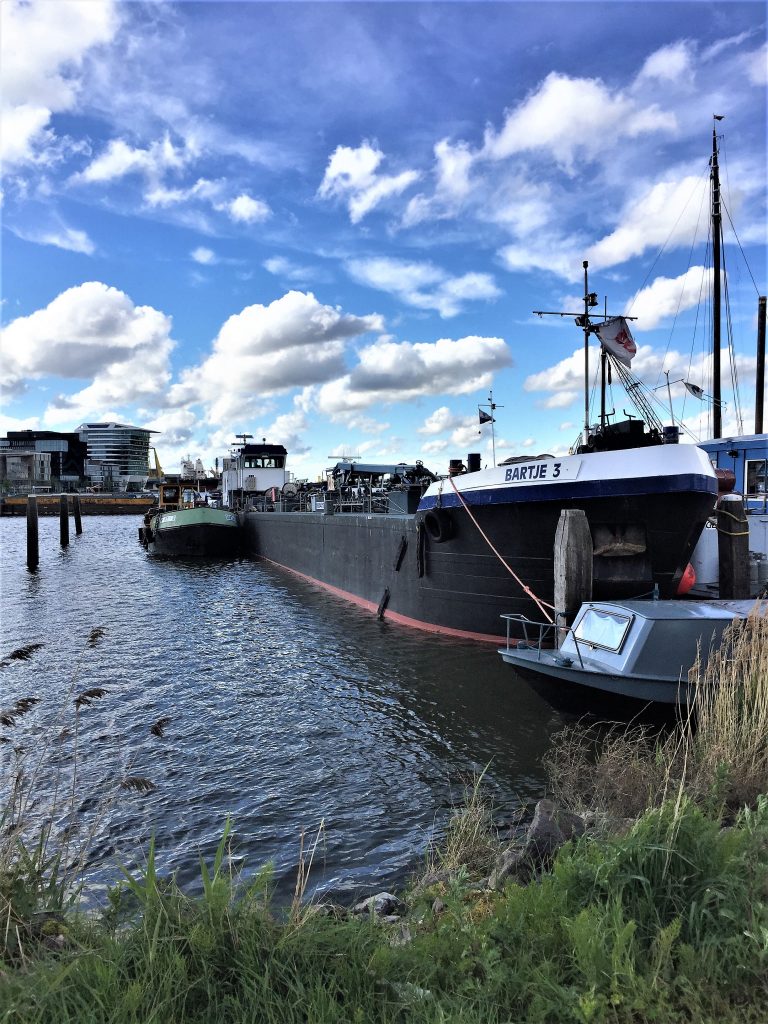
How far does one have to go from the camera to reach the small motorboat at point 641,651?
23.2 feet

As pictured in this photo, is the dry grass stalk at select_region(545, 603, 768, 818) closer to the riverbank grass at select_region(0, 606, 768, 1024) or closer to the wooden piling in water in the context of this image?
the riverbank grass at select_region(0, 606, 768, 1024)

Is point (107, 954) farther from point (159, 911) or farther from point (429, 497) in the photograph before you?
point (429, 497)

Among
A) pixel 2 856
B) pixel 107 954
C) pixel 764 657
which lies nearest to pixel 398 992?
pixel 107 954

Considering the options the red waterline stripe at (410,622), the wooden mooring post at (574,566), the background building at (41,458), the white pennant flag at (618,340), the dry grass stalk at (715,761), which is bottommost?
the red waterline stripe at (410,622)

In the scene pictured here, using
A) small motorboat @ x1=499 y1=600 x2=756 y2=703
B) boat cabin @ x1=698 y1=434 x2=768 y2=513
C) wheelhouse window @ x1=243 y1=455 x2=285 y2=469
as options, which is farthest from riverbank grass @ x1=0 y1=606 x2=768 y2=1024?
wheelhouse window @ x1=243 y1=455 x2=285 y2=469

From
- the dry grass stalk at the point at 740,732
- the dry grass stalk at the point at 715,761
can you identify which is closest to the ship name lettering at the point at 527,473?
Result: the dry grass stalk at the point at 715,761

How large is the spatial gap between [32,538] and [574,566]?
1211 inches

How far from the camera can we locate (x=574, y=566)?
9.69 meters

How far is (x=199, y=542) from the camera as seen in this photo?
115 ft

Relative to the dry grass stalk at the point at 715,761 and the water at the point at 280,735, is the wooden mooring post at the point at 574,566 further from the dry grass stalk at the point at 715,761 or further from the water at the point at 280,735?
the dry grass stalk at the point at 715,761

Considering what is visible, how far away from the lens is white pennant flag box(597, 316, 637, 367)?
17.7 m

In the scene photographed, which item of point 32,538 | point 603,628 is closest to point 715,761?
point 603,628

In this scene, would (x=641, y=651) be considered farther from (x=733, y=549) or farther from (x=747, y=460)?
(x=747, y=460)

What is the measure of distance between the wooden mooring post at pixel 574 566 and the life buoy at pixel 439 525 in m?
4.07
